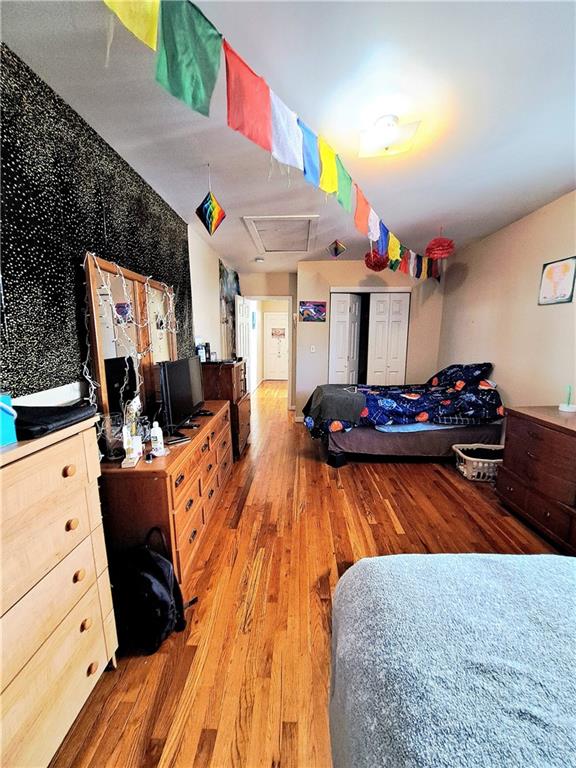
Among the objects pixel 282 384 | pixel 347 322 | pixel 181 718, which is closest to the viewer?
pixel 181 718

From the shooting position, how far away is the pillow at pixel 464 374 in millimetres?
3279

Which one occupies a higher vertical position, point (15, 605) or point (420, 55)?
point (420, 55)

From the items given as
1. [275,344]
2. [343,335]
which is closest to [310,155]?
[343,335]

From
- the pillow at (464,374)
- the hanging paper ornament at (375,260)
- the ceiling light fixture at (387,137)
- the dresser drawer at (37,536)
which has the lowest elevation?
the dresser drawer at (37,536)

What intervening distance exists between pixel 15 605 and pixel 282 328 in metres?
7.53

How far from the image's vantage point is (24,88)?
1.15 m

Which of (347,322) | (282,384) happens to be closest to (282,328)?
(282,384)

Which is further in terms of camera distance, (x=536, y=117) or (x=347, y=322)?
(x=347, y=322)

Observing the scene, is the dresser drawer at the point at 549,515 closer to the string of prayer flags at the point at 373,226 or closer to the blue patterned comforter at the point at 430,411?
the blue patterned comforter at the point at 430,411

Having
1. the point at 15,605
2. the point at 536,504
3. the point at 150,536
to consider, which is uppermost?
the point at 15,605

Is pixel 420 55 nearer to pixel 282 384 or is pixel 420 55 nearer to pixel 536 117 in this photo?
A: pixel 536 117

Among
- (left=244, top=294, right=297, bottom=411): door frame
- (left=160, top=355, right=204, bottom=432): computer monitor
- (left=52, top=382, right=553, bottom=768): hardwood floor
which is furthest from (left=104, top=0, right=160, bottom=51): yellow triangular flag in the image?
(left=244, top=294, right=297, bottom=411): door frame

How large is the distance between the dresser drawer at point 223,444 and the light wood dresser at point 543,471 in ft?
7.50

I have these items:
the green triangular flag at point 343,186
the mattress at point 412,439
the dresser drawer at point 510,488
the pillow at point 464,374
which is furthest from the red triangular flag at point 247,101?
the pillow at point 464,374
